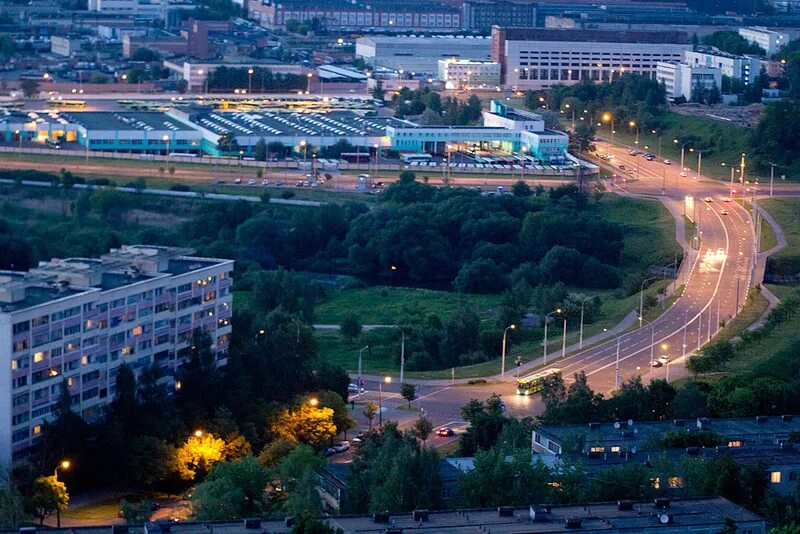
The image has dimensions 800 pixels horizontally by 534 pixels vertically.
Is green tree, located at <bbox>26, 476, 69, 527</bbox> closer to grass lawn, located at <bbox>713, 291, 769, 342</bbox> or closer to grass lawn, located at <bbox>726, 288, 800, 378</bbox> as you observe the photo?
grass lawn, located at <bbox>726, 288, 800, 378</bbox>

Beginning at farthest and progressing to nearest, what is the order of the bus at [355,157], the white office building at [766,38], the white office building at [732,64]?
1. the white office building at [766,38]
2. the white office building at [732,64]
3. the bus at [355,157]

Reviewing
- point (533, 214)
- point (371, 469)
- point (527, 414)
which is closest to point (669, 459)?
point (371, 469)

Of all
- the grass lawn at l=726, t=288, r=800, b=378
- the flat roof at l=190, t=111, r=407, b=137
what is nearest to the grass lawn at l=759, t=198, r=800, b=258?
the grass lawn at l=726, t=288, r=800, b=378

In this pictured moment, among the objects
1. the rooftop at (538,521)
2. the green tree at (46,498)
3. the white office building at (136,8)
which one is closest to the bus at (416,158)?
→ the green tree at (46,498)

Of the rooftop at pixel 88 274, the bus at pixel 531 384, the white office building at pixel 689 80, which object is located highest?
the rooftop at pixel 88 274

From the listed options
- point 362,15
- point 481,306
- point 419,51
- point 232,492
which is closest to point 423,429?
point 232,492

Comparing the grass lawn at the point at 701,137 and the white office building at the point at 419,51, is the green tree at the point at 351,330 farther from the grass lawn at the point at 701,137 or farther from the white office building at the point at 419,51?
the white office building at the point at 419,51
